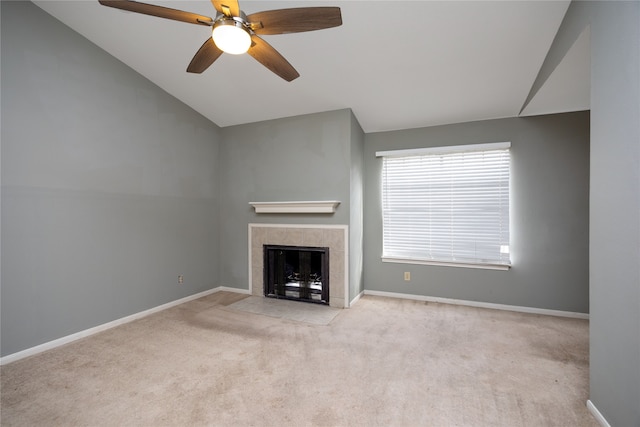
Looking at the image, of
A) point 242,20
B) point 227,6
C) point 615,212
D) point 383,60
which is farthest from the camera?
point 383,60

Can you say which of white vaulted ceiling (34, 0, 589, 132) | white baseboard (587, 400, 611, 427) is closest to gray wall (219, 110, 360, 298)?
white vaulted ceiling (34, 0, 589, 132)

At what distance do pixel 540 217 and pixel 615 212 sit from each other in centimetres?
226

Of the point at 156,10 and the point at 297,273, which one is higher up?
the point at 156,10

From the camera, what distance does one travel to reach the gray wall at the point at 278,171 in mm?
3791

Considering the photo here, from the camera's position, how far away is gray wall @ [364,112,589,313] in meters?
3.32

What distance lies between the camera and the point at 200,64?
2213mm

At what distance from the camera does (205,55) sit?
2098 millimetres

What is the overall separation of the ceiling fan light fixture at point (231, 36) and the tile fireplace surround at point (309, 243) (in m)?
2.43

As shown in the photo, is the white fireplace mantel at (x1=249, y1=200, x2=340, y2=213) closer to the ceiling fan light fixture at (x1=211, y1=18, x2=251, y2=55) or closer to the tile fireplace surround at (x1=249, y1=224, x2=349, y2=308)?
the tile fireplace surround at (x1=249, y1=224, x2=349, y2=308)

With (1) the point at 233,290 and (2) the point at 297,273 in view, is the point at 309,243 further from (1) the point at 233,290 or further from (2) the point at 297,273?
(1) the point at 233,290

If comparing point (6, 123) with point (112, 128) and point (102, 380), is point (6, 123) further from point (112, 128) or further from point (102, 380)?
point (102, 380)

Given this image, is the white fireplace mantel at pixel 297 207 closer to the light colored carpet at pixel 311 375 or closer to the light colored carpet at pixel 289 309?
the light colored carpet at pixel 289 309

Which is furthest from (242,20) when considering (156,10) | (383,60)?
(383,60)

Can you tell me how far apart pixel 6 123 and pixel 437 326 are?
4413 millimetres
